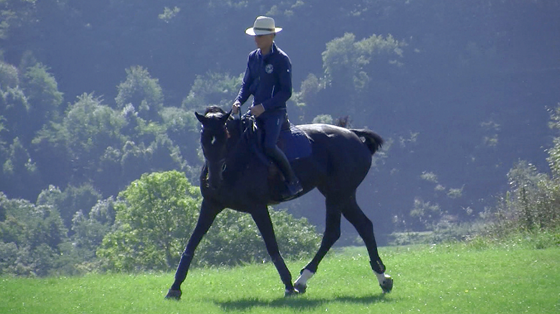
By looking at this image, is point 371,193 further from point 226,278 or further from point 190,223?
point 226,278

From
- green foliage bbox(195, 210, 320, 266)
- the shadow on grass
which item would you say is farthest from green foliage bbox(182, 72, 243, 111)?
the shadow on grass

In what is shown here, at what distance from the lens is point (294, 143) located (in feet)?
39.3

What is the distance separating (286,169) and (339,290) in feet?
6.32

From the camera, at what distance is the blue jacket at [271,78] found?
11648mm

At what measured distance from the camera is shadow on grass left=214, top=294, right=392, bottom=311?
10898 millimetres

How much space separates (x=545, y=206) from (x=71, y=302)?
12768 mm

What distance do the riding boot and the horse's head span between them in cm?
74

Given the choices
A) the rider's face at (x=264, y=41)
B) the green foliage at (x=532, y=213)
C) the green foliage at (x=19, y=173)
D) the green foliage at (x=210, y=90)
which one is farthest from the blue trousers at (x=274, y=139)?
the green foliage at (x=19, y=173)

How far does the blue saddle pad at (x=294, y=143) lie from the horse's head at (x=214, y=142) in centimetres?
109

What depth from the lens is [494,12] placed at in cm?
13300

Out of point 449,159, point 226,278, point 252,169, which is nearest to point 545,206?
point 226,278

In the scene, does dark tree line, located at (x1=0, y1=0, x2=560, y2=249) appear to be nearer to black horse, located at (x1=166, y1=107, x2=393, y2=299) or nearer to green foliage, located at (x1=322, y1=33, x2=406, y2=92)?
green foliage, located at (x1=322, y1=33, x2=406, y2=92)

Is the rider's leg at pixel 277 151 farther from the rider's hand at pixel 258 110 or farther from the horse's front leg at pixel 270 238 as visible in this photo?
the horse's front leg at pixel 270 238

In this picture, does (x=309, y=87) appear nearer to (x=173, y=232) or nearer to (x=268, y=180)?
(x=173, y=232)
